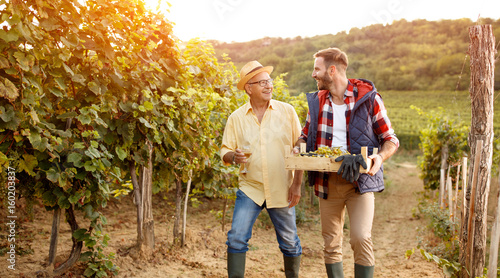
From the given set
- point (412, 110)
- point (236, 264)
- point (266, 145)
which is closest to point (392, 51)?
point (412, 110)

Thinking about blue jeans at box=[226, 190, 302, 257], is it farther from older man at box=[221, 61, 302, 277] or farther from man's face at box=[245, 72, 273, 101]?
man's face at box=[245, 72, 273, 101]

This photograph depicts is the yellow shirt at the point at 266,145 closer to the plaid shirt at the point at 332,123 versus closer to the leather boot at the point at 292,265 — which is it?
the plaid shirt at the point at 332,123

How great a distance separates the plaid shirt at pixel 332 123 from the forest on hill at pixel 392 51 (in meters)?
38.8

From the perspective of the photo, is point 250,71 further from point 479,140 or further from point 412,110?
point 412,110

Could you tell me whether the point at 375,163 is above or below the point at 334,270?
above

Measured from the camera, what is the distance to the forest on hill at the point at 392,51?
1835 inches

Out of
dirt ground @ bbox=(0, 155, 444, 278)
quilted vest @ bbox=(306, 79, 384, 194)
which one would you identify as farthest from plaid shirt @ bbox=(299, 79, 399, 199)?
dirt ground @ bbox=(0, 155, 444, 278)

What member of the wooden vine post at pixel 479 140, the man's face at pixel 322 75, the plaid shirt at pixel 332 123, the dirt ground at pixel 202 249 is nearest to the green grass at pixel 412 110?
the dirt ground at pixel 202 249

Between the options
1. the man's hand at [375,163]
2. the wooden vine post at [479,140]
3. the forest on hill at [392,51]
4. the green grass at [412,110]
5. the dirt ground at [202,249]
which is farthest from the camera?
the forest on hill at [392,51]

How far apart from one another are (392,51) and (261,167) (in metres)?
58.6

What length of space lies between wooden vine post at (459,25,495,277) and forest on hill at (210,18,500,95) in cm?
3802

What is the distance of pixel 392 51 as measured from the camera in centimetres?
5669

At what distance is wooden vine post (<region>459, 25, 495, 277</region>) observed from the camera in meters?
3.48

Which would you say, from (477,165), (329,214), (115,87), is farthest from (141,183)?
(477,165)
